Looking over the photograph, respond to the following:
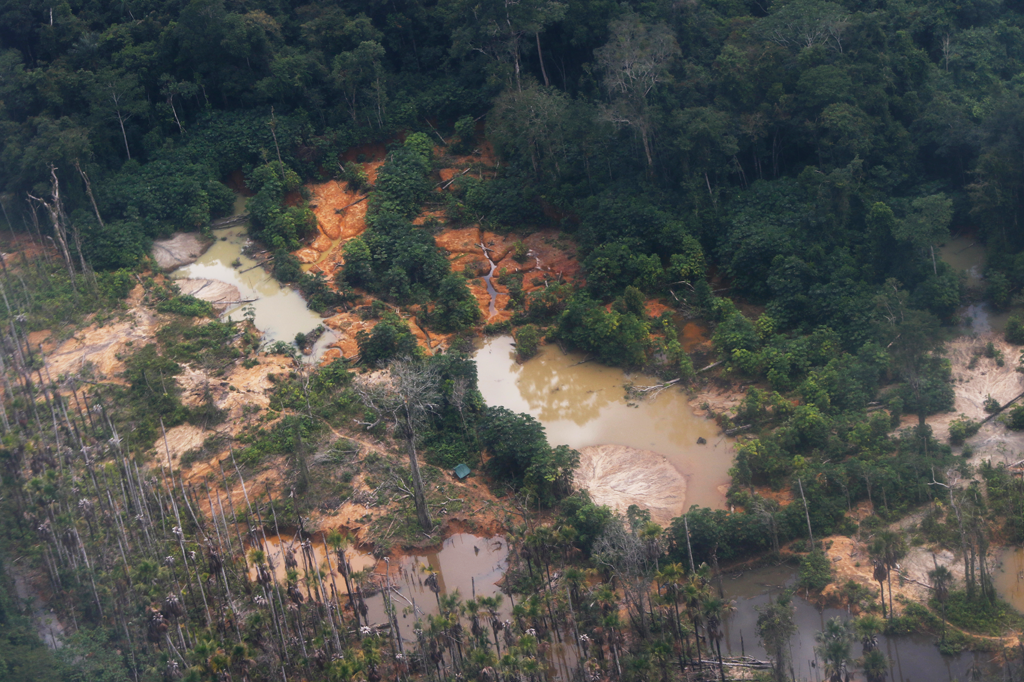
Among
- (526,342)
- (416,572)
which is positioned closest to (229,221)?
(526,342)

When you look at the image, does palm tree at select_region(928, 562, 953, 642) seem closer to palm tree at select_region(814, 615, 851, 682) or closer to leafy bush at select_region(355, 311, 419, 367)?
palm tree at select_region(814, 615, 851, 682)

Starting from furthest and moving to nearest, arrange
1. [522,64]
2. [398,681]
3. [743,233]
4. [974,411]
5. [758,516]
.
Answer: [522,64] < [743,233] < [974,411] < [758,516] < [398,681]

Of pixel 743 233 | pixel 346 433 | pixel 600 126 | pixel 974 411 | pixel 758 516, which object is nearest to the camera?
pixel 758 516

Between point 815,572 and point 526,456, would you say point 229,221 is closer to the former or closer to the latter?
point 526,456

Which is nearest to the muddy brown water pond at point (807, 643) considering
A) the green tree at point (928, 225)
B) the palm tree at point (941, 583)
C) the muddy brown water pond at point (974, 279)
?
the palm tree at point (941, 583)

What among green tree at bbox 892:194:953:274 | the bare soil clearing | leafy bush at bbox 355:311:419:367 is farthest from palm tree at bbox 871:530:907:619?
the bare soil clearing

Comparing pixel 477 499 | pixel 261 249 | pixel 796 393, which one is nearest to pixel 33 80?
pixel 261 249

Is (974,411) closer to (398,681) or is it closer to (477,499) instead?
(477,499)
